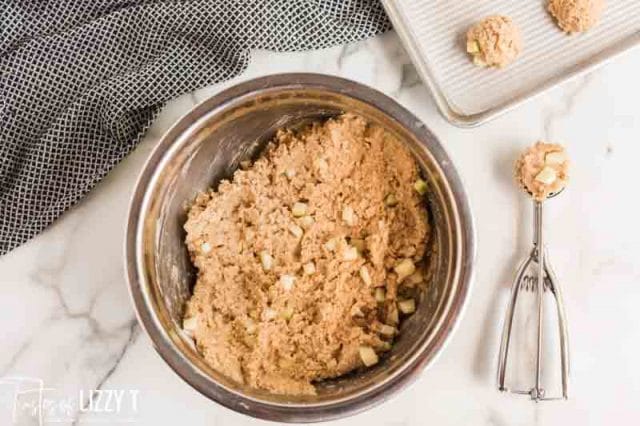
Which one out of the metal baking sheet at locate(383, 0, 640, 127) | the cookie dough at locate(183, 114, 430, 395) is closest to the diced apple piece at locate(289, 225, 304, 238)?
the cookie dough at locate(183, 114, 430, 395)

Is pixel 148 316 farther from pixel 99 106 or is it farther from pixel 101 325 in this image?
pixel 99 106

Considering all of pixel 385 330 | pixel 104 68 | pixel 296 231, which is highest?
pixel 104 68

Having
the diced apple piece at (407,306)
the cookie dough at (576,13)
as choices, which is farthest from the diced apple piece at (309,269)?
the cookie dough at (576,13)

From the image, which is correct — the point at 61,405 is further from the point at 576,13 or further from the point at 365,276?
the point at 576,13

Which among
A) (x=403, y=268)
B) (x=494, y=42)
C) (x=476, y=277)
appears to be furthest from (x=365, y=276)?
(x=494, y=42)

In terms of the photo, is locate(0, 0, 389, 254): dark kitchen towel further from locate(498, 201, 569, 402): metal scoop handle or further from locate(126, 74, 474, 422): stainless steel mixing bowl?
locate(498, 201, 569, 402): metal scoop handle
